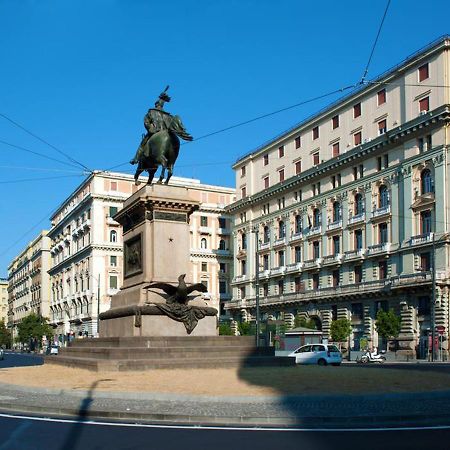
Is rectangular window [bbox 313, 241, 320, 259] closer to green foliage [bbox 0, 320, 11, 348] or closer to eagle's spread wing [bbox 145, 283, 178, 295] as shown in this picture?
eagle's spread wing [bbox 145, 283, 178, 295]

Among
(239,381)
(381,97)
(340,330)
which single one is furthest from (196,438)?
(381,97)

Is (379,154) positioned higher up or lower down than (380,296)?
higher up

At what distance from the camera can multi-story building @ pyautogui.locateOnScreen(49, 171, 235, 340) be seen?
10425cm

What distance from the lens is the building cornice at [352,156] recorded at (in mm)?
63969

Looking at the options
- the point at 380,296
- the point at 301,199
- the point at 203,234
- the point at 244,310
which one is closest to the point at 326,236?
the point at 301,199

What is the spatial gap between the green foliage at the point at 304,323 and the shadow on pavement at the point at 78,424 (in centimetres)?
6340

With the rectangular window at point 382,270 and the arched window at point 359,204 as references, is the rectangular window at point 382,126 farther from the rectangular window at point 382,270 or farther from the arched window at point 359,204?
the rectangular window at point 382,270

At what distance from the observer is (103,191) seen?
343ft

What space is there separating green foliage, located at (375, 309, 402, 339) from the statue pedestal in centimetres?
4216

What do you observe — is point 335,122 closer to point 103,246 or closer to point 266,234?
point 266,234

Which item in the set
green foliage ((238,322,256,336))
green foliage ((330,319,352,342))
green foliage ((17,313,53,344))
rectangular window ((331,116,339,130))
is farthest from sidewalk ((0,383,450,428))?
green foliage ((17,313,53,344))

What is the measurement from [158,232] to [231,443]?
1648cm

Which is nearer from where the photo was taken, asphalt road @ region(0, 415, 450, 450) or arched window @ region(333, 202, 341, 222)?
asphalt road @ region(0, 415, 450, 450)

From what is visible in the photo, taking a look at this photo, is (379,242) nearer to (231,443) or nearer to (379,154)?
(379,154)
